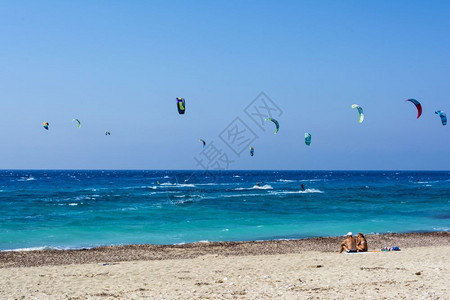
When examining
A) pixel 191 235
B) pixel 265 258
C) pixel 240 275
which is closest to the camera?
pixel 240 275

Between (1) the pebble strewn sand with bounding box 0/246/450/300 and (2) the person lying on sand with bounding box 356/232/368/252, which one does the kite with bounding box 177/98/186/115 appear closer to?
(1) the pebble strewn sand with bounding box 0/246/450/300

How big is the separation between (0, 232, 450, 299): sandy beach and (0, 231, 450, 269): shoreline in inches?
1.2

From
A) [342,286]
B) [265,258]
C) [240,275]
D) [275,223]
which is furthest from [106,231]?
[342,286]

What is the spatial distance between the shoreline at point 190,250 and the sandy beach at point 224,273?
31mm

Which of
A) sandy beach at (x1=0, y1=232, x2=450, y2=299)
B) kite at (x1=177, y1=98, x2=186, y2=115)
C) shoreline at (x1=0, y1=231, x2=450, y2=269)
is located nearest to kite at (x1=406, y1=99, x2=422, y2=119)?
shoreline at (x1=0, y1=231, x2=450, y2=269)

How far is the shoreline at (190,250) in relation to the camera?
13.9 metres

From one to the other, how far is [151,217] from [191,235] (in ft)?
21.9

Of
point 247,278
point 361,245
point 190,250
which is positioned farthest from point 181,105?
point 247,278

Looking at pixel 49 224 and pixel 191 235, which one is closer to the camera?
pixel 191 235

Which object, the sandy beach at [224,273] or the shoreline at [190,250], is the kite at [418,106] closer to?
the shoreline at [190,250]

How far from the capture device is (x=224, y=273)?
10.8 metres

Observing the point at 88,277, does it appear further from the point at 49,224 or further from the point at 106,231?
the point at 49,224

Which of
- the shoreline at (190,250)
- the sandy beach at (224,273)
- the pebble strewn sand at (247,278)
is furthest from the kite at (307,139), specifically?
the pebble strewn sand at (247,278)

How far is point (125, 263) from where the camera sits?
1285 cm
